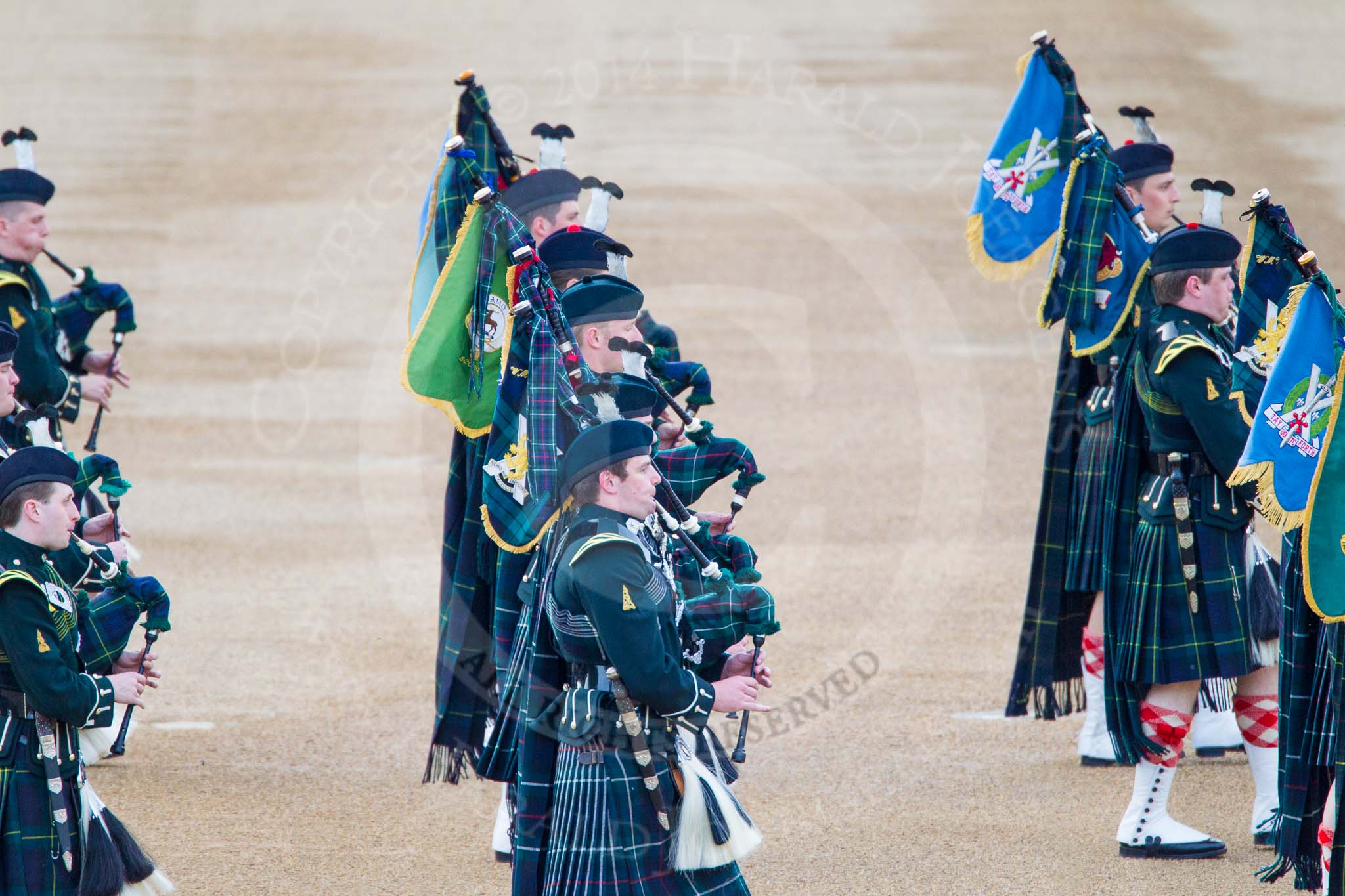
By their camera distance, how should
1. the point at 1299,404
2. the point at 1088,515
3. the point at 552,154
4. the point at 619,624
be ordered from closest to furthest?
1. the point at 619,624
2. the point at 1299,404
3. the point at 552,154
4. the point at 1088,515

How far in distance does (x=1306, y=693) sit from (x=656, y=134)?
12.4 metres

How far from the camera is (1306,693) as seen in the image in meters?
3.76

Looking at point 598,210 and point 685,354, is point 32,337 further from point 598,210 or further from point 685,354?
point 685,354

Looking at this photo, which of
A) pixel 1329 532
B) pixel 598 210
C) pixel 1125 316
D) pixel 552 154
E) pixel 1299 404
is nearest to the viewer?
pixel 1329 532

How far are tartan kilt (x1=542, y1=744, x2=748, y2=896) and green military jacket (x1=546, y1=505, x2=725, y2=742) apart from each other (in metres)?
0.09

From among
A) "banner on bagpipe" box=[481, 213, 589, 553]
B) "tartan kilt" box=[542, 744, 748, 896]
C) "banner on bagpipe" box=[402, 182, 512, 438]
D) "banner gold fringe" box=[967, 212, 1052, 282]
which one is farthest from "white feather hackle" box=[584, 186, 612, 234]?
"tartan kilt" box=[542, 744, 748, 896]

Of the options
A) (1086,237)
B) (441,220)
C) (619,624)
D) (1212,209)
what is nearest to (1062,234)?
(1086,237)

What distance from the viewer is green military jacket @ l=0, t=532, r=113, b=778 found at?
3.50 meters

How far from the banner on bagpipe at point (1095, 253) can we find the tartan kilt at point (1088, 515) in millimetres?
418

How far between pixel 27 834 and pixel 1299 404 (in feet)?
10.2

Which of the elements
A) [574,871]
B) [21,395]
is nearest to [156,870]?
[574,871]

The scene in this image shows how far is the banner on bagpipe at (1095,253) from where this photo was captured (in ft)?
16.6

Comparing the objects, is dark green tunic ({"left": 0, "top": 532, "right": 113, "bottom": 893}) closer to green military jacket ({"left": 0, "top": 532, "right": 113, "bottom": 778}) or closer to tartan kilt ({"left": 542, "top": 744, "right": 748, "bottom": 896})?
green military jacket ({"left": 0, "top": 532, "right": 113, "bottom": 778})

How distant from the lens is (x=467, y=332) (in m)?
4.20
